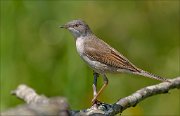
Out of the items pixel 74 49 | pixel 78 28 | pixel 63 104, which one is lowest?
pixel 63 104

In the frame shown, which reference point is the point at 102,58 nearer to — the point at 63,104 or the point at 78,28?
the point at 78,28

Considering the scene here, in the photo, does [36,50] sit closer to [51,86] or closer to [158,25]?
[51,86]

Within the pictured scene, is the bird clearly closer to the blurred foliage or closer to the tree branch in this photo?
the tree branch

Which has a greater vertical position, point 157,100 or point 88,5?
point 88,5

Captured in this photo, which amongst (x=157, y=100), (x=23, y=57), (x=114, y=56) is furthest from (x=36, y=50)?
(x=114, y=56)

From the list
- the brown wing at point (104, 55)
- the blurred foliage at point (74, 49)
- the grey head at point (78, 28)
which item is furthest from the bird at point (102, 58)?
the blurred foliage at point (74, 49)

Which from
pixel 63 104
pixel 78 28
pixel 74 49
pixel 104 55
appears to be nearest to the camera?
pixel 63 104

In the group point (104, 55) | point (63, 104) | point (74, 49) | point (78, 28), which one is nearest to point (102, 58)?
point (104, 55)
